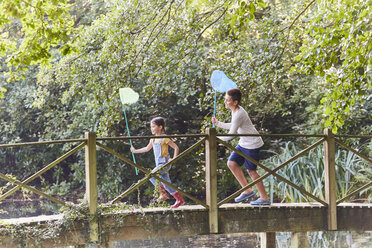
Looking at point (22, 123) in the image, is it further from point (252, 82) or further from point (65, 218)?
point (65, 218)

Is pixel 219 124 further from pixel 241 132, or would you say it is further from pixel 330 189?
pixel 330 189

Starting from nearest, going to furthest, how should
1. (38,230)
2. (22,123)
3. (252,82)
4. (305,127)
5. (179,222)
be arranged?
(38,230)
(179,222)
(252,82)
(305,127)
(22,123)

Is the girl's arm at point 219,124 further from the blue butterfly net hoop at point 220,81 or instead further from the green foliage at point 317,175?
the green foliage at point 317,175

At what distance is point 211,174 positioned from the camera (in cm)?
632

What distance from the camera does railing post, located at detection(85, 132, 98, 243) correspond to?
5.85 m

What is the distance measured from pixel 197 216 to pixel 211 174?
47 centimetres

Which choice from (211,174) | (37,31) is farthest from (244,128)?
(37,31)

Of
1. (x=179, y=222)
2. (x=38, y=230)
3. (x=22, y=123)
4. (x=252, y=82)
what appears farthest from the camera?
(x=22, y=123)

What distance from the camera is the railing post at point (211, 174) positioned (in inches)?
247

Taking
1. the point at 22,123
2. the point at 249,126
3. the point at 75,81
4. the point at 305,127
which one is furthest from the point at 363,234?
the point at 22,123

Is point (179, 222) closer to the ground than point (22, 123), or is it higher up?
closer to the ground

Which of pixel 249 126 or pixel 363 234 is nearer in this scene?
pixel 249 126

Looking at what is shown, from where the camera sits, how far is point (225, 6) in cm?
855

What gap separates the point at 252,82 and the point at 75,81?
2.51 meters
